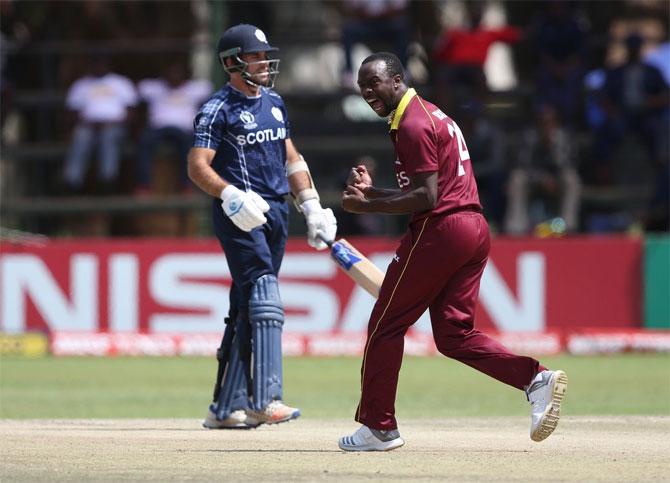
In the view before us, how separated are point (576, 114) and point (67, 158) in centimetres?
722

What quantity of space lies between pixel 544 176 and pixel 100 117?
610 centimetres

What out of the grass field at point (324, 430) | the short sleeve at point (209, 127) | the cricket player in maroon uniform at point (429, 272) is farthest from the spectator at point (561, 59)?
the cricket player in maroon uniform at point (429, 272)

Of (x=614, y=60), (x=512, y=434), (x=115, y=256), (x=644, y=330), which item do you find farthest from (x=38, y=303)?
(x=512, y=434)

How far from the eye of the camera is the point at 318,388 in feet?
43.6

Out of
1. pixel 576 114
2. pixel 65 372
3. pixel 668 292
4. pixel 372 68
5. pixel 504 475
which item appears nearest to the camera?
pixel 504 475

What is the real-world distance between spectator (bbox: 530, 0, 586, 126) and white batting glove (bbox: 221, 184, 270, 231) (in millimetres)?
10865

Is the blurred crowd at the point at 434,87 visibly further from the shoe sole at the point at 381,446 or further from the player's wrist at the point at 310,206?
the shoe sole at the point at 381,446

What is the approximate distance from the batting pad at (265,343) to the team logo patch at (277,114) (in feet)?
3.49

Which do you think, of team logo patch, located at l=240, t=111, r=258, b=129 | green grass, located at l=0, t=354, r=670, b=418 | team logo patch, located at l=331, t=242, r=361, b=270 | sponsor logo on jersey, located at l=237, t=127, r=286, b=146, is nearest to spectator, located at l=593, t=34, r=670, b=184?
green grass, located at l=0, t=354, r=670, b=418

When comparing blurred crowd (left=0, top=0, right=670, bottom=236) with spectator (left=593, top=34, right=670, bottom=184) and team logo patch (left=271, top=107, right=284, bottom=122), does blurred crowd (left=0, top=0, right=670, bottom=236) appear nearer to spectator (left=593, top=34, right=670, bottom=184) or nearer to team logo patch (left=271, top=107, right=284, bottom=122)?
spectator (left=593, top=34, right=670, bottom=184)

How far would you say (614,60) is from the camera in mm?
20312

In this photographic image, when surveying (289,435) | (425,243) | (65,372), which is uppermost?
(425,243)

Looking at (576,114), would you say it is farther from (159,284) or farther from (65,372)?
(65,372)

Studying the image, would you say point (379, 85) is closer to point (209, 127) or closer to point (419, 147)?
point (419, 147)
